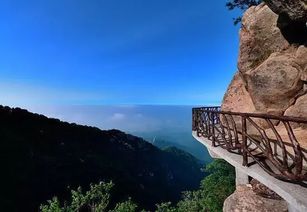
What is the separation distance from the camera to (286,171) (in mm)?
5949

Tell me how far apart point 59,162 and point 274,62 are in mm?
72690

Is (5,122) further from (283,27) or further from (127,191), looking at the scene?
(283,27)

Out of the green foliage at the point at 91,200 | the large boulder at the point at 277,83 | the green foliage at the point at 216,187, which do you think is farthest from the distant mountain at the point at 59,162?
the large boulder at the point at 277,83

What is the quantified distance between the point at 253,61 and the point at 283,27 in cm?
198

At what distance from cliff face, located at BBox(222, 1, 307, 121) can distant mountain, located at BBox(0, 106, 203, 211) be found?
53062 millimetres

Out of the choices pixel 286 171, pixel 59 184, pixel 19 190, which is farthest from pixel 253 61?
pixel 59 184

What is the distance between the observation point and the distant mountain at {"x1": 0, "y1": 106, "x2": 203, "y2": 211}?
2525 inches

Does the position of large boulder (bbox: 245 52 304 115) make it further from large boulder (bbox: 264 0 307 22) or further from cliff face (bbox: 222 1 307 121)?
large boulder (bbox: 264 0 307 22)

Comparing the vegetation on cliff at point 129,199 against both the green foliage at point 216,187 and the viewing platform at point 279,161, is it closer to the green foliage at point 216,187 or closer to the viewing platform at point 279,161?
the green foliage at point 216,187

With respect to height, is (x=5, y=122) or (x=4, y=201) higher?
(x=5, y=122)

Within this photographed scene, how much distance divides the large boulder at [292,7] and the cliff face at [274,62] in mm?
61

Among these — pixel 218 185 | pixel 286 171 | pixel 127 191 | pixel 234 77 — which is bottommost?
pixel 127 191

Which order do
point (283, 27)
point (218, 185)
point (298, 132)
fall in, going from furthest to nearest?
point (218, 185) → point (283, 27) → point (298, 132)

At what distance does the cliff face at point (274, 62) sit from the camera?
10906 mm
